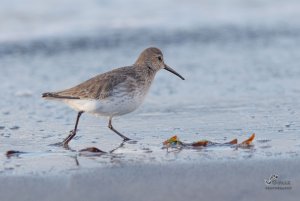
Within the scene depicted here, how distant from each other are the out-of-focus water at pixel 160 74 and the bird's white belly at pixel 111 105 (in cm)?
29

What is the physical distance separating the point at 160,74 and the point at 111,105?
336 cm

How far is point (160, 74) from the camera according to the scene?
1074cm

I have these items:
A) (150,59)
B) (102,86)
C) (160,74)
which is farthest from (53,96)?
(160,74)

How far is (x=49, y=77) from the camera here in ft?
34.6

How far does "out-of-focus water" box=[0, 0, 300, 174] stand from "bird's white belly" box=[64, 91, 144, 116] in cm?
29

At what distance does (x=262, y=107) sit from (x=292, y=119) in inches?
29.8

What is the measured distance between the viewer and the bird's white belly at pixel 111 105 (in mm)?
7461

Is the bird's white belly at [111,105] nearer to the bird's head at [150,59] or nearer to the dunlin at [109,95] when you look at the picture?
the dunlin at [109,95]

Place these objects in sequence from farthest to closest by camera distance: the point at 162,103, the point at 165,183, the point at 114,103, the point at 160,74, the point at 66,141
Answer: the point at 160,74 < the point at 162,103 < the point at 114,103 < the point at 66,141 < the point at 165,183

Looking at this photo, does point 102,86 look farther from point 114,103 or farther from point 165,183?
point 165,183

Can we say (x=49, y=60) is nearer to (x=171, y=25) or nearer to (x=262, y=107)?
(x=171, y=25)

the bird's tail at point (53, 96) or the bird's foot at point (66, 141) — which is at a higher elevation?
the bird's tail at point (53, 96)

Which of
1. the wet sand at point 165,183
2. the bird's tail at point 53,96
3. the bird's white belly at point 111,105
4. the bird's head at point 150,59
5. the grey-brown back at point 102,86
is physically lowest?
the wet sand at point 165,183

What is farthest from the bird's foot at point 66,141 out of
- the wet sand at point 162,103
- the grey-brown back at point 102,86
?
the grey-brown back at point 102,86
